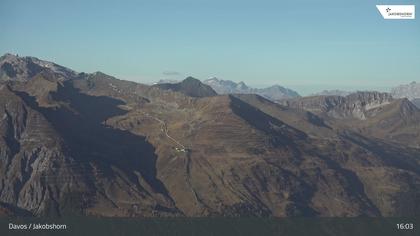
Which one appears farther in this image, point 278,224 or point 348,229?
point 348,229

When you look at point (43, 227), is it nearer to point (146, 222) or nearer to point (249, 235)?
point (146, 222)

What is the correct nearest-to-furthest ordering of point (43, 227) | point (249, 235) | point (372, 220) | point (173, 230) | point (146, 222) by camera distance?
point (43, 227)
point (249, 235)
point (372, 220)
point (146, 222)
point (173, 230)

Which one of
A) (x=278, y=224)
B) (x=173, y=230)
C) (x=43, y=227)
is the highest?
(x=43, y=227)

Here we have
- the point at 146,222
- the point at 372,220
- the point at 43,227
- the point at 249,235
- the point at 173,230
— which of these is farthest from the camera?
the point at 173,230

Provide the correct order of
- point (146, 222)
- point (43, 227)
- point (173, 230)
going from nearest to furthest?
point (43, 227)
point (146, 222)
point (173, 230)

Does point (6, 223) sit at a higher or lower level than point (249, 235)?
higher

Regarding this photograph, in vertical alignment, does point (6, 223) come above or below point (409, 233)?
above

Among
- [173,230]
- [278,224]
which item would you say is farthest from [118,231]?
[173,230]

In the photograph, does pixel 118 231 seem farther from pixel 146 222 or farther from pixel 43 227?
pixel 43 227

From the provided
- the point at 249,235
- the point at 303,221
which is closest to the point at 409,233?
the point at 303,221
